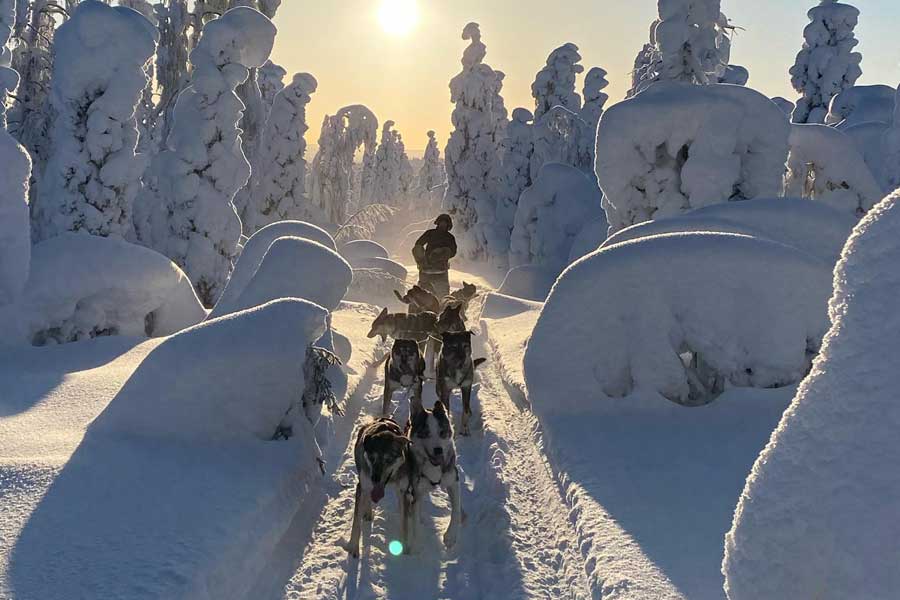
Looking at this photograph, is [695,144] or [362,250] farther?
[362,250]

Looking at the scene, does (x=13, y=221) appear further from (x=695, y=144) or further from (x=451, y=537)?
(x=695, y=144)

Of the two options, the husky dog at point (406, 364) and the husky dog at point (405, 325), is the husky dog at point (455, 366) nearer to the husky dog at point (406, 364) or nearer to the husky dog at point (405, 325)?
the husky dog at point (406, 364)


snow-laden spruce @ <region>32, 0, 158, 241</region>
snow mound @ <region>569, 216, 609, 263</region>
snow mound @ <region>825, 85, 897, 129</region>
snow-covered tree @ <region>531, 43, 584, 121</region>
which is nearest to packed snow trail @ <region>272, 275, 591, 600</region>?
snow-laden spruce @ <region>32, 0, 158, 241</region>

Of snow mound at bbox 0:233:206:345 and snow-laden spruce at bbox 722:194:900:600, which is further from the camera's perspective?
snow mound at bbox 0:233:206:345

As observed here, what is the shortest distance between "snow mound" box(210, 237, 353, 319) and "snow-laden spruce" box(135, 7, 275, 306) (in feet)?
24.0

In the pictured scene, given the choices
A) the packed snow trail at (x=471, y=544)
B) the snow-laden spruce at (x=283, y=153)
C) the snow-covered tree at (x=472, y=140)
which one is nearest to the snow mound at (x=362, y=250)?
the snow-laden spruce at (x=283, y=153)

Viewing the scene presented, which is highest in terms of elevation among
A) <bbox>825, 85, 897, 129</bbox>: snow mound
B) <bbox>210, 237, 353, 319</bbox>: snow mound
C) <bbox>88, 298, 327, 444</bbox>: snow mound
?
<bbox>825, 85, 897, 129</bbox>: snow mound

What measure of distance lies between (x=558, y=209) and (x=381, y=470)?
77.8 feet

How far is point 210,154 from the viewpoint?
16.8m

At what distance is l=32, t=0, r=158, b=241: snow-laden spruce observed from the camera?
13.7 meters

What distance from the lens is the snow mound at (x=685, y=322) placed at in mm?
7469

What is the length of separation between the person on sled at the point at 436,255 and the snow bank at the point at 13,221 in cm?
664

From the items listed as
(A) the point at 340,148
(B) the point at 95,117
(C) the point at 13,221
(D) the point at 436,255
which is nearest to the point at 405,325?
(D) the point at 436,255

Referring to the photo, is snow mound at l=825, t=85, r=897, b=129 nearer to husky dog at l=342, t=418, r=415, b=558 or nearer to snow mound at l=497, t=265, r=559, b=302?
snow mound at l=497, t=265, r=559, b=302
